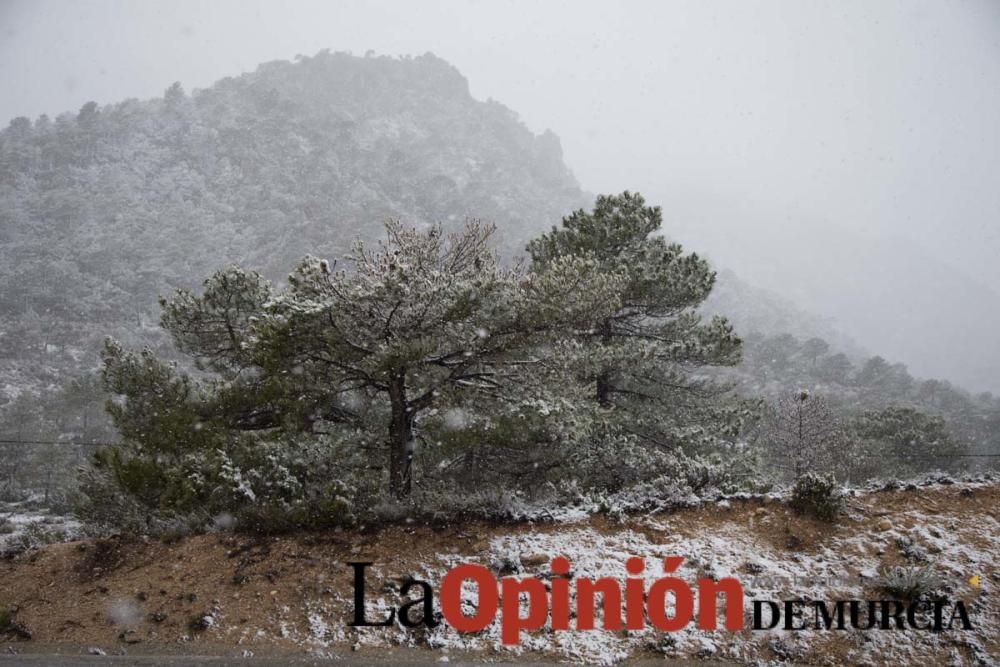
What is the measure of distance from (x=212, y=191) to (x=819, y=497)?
112 m

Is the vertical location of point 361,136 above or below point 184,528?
above

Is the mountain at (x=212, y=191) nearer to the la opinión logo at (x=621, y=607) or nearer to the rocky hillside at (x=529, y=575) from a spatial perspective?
the rocky hillside at (x=529, y=575)

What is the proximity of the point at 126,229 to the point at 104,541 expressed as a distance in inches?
3751

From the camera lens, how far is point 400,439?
357 inches

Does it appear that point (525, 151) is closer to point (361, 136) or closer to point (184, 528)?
point (361, 136)

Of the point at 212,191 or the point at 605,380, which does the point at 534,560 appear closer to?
the point at 605,380

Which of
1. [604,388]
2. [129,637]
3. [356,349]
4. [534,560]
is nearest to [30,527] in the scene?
[129,637]

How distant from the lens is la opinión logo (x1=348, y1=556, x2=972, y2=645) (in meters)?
5.65

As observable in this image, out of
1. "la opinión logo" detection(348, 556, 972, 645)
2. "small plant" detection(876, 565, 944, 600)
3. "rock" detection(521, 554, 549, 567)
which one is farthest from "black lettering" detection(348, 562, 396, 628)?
"small plant" detection(876, 565, 944, 600)

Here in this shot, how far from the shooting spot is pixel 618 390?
12656mm

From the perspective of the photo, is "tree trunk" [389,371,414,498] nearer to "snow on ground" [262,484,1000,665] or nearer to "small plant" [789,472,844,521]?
"snow on ground" [262,484,1000,665]

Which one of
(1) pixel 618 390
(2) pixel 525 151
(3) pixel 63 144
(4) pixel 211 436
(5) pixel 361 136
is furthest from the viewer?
(2) pixel 525 151

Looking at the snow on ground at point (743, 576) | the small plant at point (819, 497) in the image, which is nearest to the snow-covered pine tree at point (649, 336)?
the small plant at point (819, 497)

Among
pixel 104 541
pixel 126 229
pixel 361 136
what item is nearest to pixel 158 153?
pixel 126 229
